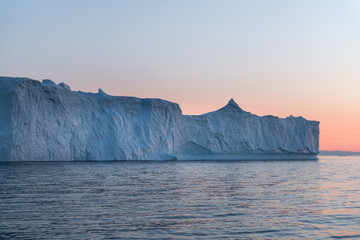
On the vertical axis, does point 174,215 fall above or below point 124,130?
below

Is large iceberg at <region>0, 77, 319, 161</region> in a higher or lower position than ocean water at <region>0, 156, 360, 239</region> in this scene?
higher

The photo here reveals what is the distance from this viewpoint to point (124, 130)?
1708 inches

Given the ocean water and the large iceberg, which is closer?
the ocean water

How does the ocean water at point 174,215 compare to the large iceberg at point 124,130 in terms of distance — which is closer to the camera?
the ocean water at point 174,215

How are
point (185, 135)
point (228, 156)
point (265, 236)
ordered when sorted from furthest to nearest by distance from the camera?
1. point (228, 156)
2. point (185, 135)
3. point (265, 236)

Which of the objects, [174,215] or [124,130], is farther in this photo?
[124,130]

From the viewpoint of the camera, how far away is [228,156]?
Result: 56062mm

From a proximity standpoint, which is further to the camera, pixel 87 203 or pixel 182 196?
pixel 182 196

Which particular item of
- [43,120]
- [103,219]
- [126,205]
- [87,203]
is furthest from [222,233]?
[43,120]

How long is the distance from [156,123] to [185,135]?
694 centimetres

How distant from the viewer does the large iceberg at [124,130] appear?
34.8 metres

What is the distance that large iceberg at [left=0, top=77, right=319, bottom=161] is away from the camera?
3478cm

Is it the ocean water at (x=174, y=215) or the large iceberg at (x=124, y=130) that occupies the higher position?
the large iceberg at (x=124, y=130)

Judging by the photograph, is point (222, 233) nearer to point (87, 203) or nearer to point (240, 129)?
point (87, 203)
